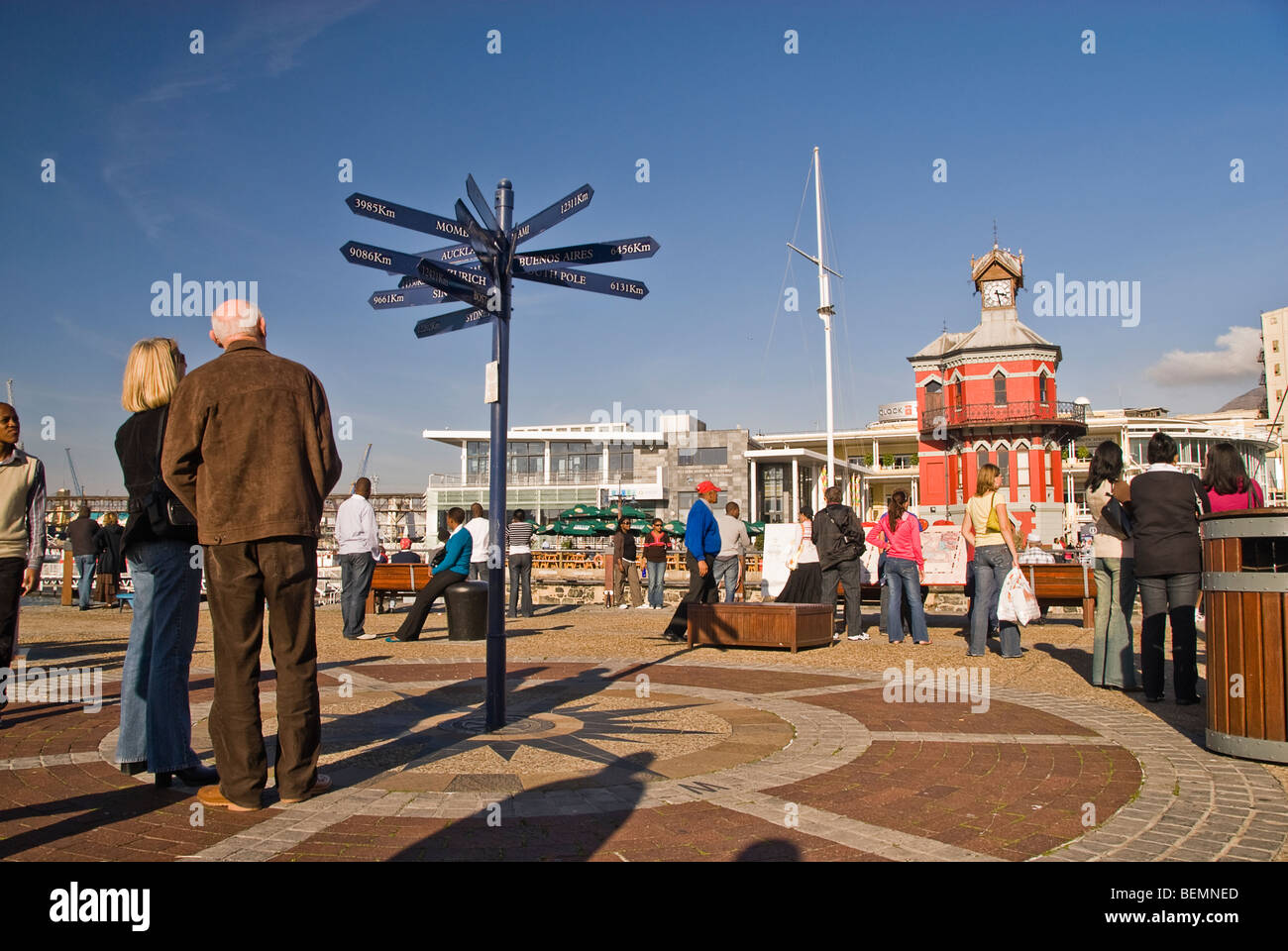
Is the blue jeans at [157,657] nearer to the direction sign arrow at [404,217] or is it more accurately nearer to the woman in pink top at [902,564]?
the direction sign arrow at [404,217]

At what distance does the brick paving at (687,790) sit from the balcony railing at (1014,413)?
149ft

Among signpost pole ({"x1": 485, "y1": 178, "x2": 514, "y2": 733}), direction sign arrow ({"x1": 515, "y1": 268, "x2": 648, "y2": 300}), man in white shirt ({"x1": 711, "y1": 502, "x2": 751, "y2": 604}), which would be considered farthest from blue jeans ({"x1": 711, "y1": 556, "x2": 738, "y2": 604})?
signpost pole ({"x1": 485, "y1": 178, "x2": 514, "y2": 733})

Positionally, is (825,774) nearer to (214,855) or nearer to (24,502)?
(214,855)

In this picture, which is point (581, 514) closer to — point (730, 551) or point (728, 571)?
point (728, 571)

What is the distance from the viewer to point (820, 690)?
7.57 m

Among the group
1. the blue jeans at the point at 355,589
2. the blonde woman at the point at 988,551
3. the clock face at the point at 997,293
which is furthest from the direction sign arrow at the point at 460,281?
the clock face at the point at 997,293

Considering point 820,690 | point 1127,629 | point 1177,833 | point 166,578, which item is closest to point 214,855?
point 166,578

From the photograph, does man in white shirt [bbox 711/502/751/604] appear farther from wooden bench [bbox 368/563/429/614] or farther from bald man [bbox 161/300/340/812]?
bald man [bbox 161/300/340/812]

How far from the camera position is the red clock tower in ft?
161

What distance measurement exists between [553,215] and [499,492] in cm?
185

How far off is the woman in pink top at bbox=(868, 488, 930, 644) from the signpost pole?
6221 millimetres

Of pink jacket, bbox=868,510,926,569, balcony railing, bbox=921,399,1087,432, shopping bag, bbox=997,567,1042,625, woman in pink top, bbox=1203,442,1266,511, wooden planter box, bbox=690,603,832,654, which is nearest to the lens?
woman in pink top, bbox=1203,442,1266,511

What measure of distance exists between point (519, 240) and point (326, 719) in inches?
134

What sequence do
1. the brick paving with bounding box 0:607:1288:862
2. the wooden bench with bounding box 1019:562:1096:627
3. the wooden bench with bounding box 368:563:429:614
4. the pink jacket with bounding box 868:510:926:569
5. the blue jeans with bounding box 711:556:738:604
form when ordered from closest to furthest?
the brick paving with bounding box 0:607:1288:862, the pink jacket with bounding box 868:510:926:569, the wooden bench with bounding box 1019:562:1096:627, the blue jeans with bounding box 711:556:738:604, the wooden bench with bounding box 368:563:429:614
